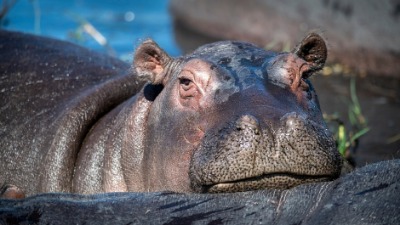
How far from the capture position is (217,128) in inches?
160

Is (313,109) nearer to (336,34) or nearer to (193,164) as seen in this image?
(193,164)

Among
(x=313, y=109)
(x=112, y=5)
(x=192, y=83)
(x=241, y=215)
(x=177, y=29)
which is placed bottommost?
(x=241, y=215)

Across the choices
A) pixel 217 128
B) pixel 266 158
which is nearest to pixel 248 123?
pixel 266 158

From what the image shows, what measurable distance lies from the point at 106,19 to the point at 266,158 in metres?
10.0

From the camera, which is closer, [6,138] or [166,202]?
[166,202]

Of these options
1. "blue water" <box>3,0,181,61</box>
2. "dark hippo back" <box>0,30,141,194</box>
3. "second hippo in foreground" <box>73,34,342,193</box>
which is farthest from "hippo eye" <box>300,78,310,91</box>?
"blue water" <box>3,0,181,61</box>

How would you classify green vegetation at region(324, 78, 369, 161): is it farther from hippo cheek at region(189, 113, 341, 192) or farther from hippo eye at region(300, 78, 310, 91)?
hippo cheek at region(189, 113, 341, 192)

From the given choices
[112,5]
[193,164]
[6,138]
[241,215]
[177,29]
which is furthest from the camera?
[112,5]

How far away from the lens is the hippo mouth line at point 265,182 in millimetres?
3816

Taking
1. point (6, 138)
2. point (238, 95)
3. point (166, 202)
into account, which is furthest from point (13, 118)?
point (166, 202)

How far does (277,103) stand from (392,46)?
5.70m

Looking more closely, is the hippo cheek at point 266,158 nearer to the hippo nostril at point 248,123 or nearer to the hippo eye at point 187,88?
the hippo nostril at point 248,123

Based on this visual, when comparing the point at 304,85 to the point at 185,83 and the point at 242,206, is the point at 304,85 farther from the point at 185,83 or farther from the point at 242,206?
the point at 242,206

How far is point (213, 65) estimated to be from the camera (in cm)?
450
